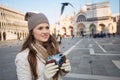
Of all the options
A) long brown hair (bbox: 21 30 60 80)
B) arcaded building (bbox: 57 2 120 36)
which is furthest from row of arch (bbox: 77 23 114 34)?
long brown hair (bbox: 21 30 60 80)

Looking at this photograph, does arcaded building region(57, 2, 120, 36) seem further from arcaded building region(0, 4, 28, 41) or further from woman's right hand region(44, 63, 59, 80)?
woman's right hand region(44, 63, 59, 80)

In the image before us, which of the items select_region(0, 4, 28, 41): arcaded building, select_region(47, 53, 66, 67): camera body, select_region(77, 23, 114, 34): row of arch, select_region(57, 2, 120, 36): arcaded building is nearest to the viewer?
select_region(47, 53, 66, 67): camera body

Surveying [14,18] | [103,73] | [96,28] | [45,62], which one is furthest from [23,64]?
[96,28]

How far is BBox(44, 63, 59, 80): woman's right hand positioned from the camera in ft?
5.07

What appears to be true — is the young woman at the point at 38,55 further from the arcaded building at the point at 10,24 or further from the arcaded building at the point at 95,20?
the arcaded building at the point at 95,20

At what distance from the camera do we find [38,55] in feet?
5.49

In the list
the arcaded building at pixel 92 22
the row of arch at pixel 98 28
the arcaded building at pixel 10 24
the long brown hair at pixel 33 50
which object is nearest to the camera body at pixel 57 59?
the long brown hair at pixel 33 50

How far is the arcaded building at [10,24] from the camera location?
149 ft

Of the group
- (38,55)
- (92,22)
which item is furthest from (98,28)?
(38,55)

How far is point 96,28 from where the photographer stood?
69.0 meters

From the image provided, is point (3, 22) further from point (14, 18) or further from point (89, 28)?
point (89, 28)

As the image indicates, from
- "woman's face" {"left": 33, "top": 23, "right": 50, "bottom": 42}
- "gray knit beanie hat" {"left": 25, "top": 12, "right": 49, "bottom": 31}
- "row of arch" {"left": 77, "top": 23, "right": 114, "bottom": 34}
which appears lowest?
"row of arch" {"left": 77, "top": 23, "right": 114, "bottom": 34}

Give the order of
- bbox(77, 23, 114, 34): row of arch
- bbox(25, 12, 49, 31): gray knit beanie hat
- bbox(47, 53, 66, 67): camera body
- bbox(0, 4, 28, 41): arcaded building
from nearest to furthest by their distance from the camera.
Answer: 1. bbox(47, 53, 66, 67): camera body
2. bbox(25, 12, 49, 31): gray knit beanie hat
3. bbox(0, 4, 28, 41): arcaded building
4. bbox(77, 23, 114, 34): row of arch

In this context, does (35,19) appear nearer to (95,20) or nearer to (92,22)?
(92,22)
